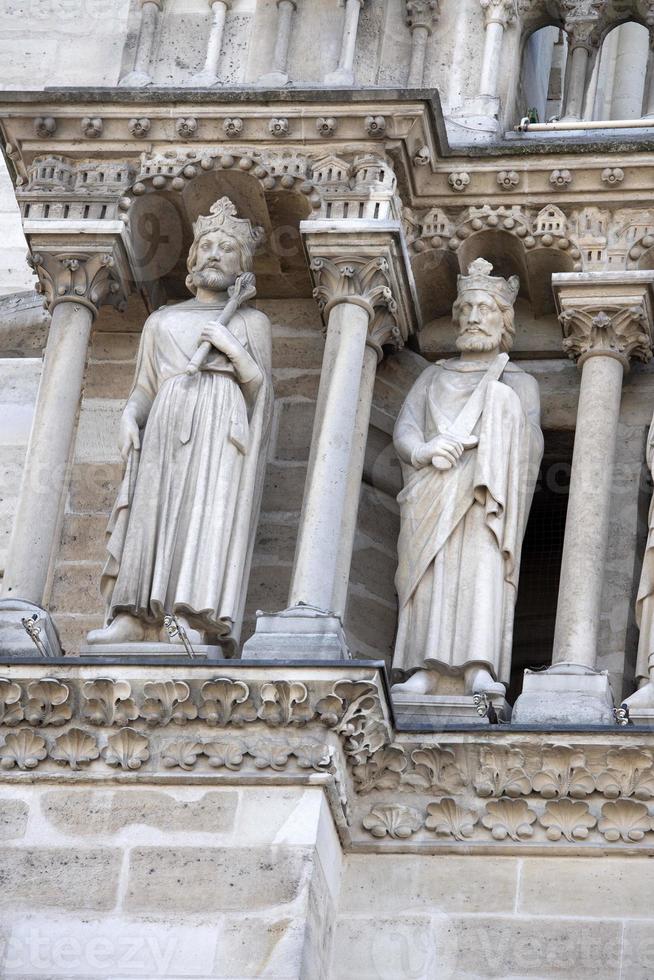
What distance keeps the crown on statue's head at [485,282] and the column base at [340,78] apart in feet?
3.20

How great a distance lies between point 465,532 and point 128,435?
1374 mm

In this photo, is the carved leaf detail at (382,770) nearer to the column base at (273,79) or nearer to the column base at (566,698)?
the column base at (566,698)

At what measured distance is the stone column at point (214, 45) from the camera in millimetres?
12320

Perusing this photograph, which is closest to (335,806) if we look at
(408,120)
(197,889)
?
(197,889)

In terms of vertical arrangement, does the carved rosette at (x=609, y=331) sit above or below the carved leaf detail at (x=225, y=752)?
above

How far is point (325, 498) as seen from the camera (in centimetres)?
1095

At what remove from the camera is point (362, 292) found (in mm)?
11508

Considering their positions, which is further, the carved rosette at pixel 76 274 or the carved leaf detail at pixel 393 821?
the carved rosette at pixel 76 274

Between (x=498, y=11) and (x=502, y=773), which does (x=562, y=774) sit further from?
(x=498, y=11)

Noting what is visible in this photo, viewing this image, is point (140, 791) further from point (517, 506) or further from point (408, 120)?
point (408, 120)

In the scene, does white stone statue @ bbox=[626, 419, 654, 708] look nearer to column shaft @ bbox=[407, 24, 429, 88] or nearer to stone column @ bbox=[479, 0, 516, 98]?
stone column @ bbox=[479, 0, 516, 98]

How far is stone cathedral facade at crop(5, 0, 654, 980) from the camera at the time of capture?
33.2 ft

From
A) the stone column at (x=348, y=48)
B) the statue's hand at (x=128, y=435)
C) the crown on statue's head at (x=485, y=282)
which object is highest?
the stone column at (x=348, y=48)

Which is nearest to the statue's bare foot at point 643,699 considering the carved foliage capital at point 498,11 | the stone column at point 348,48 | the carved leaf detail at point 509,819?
the carved leaf detail at point 509,819
